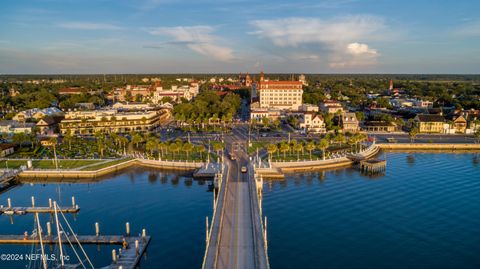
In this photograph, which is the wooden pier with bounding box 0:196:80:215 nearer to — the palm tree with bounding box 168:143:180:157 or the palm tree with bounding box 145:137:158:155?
the palm tree with bounding box 168:143:180:157

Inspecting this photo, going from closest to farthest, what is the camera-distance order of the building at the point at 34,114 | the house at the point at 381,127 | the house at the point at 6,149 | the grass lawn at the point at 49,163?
the grass lawn at the point at 49,163 < the house at the point at 6,149 < the house at the point at 381,127 < the building at the point at 34,114

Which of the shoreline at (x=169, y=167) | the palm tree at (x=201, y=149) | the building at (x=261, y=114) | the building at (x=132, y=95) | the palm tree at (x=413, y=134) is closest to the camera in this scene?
the shoreline at (x=169, y=167)

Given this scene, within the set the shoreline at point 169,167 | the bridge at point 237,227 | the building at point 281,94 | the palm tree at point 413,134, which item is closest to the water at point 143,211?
the shoreline at point 169,167

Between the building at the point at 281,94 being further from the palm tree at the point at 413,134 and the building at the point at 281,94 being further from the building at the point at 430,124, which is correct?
the palm tree at the point at 413,134

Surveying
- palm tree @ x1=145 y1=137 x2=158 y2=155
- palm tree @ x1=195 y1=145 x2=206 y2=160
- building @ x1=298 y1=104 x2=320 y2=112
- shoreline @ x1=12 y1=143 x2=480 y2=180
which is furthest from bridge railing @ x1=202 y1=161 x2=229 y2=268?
building @ x1=298 y1=104 x2=320 y2=112

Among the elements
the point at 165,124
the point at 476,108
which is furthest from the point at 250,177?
the point at 476,108

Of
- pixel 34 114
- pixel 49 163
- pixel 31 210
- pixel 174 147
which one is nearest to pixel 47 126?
pixel 34 114
